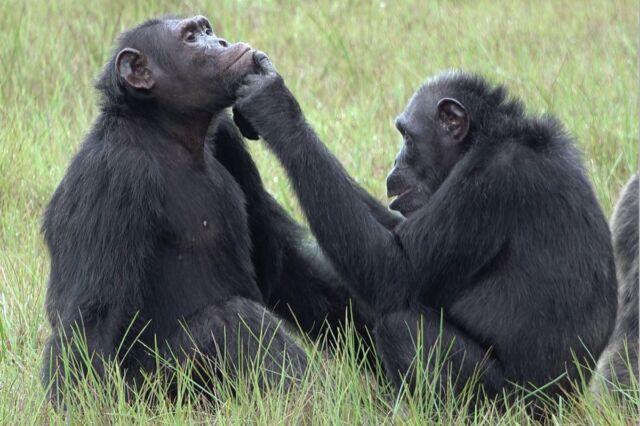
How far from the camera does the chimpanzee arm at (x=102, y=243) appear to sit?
5.17 metres

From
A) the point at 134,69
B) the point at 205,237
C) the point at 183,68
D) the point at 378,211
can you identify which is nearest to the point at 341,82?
the point at 378,211

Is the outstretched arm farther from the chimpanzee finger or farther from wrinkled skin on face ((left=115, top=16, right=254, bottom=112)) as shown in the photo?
wrinkled skin on face ((left=115, top=16, right=254, bottom=112))

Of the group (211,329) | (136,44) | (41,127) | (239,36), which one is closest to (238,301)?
(211,329)

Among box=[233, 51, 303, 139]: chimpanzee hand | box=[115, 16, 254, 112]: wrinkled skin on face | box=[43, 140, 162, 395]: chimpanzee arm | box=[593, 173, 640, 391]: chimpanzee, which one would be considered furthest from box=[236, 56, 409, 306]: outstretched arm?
box=[593, 173, 640, 391]: chimpanzee

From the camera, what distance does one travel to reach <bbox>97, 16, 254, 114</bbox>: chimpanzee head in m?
5.65

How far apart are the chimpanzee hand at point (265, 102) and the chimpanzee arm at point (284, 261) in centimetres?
50

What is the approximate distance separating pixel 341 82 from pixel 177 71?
411cm

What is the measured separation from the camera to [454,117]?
588 centimetres

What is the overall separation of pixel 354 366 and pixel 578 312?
976 mm

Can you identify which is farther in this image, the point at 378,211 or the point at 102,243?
the point at 378,211

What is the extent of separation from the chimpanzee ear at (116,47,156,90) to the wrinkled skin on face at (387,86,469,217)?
1.20 metres

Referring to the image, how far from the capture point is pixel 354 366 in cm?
525

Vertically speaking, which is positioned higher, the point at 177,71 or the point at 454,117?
the point at 177,71

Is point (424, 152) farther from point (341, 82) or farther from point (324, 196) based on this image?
point (341, 82)
